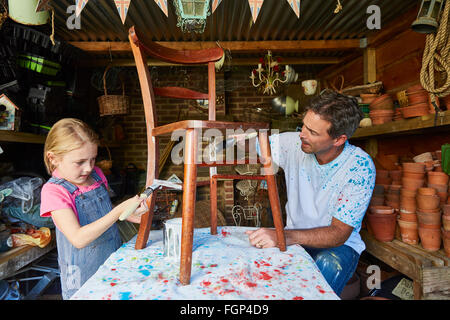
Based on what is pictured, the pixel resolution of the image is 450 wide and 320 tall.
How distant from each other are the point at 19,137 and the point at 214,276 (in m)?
1.80

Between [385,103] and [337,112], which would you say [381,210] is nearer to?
[337,112]

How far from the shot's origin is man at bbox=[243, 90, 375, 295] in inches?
53.2

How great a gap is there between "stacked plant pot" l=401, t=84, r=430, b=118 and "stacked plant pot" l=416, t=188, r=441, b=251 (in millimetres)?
575

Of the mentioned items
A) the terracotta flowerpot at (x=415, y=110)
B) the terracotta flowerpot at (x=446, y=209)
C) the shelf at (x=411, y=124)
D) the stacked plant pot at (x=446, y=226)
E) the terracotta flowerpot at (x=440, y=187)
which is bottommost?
the stacked plant pot at (x=446, y=226)

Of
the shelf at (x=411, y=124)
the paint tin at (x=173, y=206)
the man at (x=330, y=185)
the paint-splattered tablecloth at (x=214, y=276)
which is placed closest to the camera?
the paint-splattered tablecloth at (x=214, y=276)

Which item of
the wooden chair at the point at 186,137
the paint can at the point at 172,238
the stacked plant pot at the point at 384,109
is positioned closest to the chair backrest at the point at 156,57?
the wooden chair at the point at 186,137

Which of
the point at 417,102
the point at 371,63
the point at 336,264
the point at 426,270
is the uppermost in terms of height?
the point at 371,63

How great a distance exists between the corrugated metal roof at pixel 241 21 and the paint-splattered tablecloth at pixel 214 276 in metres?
2.00

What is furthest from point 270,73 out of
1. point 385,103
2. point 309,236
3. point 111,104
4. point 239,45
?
point 309,236

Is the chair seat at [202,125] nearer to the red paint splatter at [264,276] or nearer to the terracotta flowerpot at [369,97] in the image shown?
the red paint splatter at [264,276]

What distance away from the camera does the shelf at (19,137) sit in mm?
1723

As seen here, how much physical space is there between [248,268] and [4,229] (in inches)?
68.7

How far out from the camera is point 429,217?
1.64 m

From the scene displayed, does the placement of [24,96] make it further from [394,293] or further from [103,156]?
[394,293]
